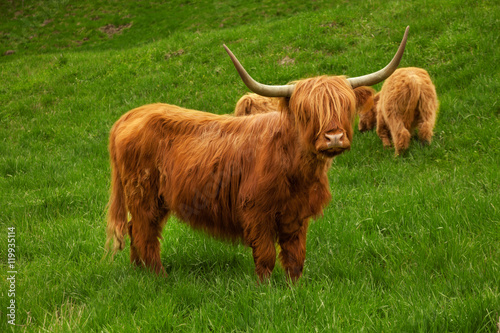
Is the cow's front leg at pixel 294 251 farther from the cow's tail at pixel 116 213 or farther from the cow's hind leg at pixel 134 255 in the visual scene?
the cow's tail at pixel 116 213

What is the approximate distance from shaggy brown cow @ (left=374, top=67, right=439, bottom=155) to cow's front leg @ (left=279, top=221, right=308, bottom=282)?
153 inches

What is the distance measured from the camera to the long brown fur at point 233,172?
305cm

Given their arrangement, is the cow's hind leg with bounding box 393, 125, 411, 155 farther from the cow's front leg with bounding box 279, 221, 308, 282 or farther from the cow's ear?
the cow's ear

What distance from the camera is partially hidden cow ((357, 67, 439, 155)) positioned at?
662 centimetres

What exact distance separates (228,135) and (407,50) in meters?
7.32

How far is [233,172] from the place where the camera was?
3510 mm

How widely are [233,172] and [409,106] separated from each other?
4.31 m

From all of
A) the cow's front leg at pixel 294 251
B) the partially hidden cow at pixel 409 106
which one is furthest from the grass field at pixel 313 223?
the partially hidden cow at pixel 409 106

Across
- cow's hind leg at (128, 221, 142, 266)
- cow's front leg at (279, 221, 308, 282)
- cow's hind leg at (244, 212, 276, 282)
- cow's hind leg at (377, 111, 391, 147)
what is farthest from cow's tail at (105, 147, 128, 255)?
cow's hind leg at (377, 111, 391, 147)

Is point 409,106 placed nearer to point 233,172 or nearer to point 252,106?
point 252,106

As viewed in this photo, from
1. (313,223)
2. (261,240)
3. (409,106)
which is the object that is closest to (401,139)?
(409,106)

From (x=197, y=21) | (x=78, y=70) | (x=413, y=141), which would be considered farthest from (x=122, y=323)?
(x=197, y=21)

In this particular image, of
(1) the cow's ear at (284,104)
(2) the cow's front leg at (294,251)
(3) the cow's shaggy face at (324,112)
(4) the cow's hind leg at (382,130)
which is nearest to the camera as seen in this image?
(3) the cow's shaggy face at (324,112)

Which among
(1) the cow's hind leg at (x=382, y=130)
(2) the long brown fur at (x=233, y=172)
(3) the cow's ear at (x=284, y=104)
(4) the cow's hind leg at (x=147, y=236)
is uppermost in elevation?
(3) the cow's ear at (x=284, y=104)
